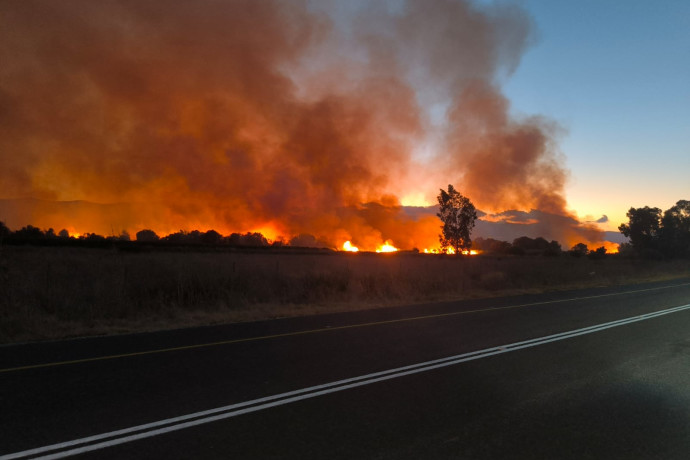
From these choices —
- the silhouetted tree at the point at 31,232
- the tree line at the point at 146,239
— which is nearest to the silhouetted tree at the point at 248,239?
the tree line at the point at 146,239

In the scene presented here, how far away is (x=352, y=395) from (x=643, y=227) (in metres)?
87.1

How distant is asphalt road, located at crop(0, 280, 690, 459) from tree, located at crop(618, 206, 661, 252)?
79.1 metres

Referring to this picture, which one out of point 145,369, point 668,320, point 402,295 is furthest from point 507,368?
point 402,295

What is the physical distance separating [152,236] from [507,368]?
58.9 metres

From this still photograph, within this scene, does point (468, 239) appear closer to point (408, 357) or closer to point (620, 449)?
point (408, 357)

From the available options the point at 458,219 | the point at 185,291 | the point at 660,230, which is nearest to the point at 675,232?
the point at 660,230

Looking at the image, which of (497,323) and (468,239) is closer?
(497,323)

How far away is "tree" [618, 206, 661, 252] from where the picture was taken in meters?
76.3

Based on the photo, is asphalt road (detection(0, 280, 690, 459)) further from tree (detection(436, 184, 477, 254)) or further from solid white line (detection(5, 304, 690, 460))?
tree (detection(436, 184, 477, 254))

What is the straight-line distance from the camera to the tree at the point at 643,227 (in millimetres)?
76312

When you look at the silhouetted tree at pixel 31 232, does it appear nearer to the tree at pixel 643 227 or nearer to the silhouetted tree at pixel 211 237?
the silhouetted tree at pixel 211 237

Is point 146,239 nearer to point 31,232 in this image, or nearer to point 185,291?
point 31,232

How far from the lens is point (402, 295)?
1884cm

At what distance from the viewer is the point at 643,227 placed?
253ft
